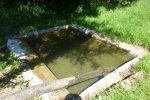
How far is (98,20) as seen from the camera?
10.9 metres

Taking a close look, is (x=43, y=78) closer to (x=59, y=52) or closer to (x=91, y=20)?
(x=59, y=52)

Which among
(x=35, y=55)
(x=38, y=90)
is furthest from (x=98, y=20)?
(x=38, y=90)

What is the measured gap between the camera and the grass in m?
9.31

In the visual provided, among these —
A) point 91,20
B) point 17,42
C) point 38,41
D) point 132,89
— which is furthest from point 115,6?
point 132,89

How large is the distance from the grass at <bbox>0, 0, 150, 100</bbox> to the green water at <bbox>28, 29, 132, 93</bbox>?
574mm

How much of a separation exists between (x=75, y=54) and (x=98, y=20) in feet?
8.84

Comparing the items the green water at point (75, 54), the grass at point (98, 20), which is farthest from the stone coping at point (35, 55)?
the grass at point (98, 20)

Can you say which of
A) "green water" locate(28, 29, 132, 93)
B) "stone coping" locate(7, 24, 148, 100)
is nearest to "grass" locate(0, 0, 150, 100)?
"stone coping" locate(7, 24, 148, 100)

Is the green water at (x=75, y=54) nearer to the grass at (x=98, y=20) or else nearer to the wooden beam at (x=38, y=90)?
the grass at (x=98, y=20)

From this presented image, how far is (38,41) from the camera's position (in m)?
9.81

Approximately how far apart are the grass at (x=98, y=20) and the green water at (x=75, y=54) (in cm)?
57

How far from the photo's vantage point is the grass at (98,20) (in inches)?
367

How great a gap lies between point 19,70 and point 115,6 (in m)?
6.35

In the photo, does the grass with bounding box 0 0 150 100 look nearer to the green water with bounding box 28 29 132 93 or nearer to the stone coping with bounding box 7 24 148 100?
the stone coping with bounding box 7 24 148 100
